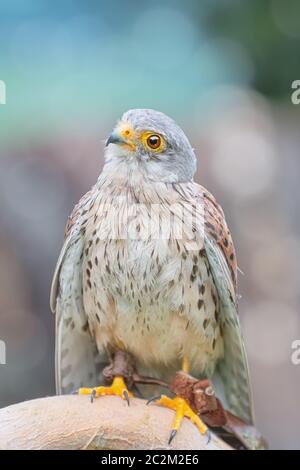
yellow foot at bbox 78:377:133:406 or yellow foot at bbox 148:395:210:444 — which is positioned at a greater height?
yellow foot at bbox 78:377:133:406

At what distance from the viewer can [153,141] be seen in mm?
1363

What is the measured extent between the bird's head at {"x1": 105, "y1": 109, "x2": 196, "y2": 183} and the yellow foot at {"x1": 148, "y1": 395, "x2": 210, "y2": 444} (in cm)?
40

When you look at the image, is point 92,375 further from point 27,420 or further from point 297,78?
point 297,78

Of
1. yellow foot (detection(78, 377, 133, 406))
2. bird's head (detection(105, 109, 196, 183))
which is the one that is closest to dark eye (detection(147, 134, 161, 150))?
bird's head (detection(105, 109, 196, 183))

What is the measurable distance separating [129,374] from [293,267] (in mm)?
819

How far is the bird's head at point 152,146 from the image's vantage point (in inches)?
52.6

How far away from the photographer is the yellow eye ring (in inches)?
53.2

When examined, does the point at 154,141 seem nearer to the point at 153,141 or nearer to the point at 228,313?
the point at 153,141

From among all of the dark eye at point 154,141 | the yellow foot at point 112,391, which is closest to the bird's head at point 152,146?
the dark eye at point 154,141

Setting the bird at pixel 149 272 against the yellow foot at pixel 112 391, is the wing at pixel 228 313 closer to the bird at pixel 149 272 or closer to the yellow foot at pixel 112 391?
the bird at pixel 149 272

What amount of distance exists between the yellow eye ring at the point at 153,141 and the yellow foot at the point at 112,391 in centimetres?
44

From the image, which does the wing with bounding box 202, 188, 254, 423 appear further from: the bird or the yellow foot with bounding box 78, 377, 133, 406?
the yellow foot with bounding box 78, 377, 133, 406

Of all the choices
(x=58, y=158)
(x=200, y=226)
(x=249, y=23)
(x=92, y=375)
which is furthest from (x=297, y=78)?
(x=92, y=375)
